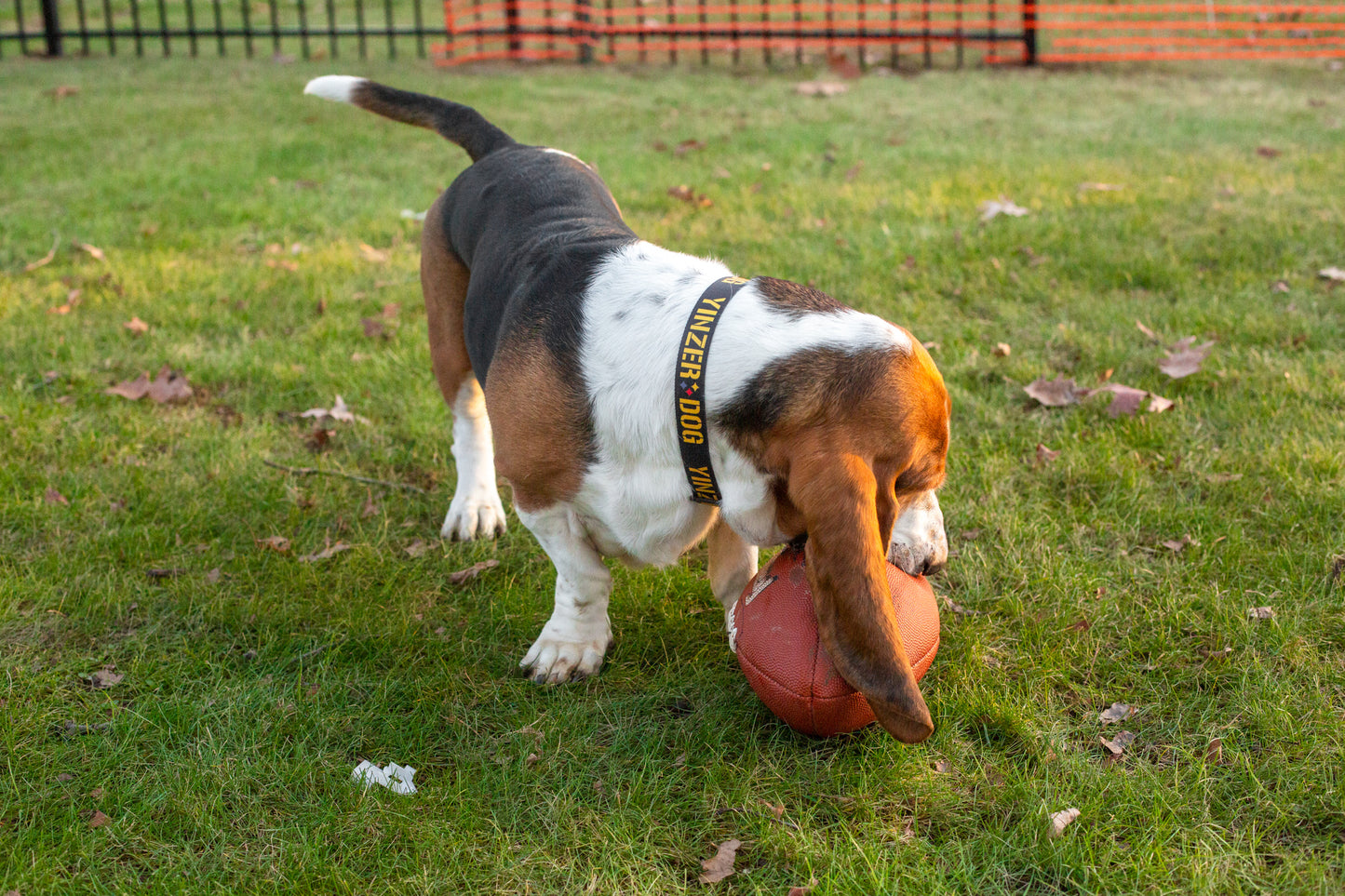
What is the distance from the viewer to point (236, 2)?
19.7m

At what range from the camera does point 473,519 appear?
424cm

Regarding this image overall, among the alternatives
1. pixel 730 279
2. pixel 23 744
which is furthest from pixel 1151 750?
pixel 23 744

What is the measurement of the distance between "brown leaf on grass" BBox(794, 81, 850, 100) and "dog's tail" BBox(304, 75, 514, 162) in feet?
25.9

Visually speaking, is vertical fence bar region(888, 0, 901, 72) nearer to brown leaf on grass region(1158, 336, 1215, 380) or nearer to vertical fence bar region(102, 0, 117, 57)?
brown leaf on grass region(1158, 336, 1215, 380)

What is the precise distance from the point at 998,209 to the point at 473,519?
15.2 ft

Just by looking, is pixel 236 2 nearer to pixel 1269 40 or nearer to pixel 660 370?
pixel 1269 40

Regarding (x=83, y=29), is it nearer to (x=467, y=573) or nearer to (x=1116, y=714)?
(x=467, y=573)

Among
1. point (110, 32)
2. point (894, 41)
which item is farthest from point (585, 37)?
point (110, 32)

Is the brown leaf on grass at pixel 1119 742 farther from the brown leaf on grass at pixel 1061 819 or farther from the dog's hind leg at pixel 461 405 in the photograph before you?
the dog's hind leg at pixel 461 405

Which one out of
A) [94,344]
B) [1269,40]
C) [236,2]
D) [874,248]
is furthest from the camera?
[236,2]

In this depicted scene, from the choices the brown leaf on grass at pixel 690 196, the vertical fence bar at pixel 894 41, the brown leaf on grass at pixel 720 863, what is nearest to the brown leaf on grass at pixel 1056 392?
the brown leaf on grass at pixel 720 863

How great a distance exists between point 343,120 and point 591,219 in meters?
7.83

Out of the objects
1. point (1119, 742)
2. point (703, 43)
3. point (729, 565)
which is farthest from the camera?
point (703, 43)

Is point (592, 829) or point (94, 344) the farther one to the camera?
point (94, 344)
